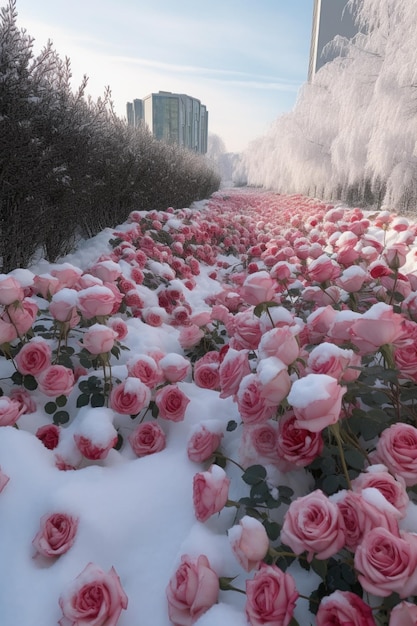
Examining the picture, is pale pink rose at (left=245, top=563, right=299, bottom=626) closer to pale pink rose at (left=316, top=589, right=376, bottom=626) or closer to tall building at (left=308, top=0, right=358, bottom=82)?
pale pink rose at (left=316, top=589, right=376, bottom=626)

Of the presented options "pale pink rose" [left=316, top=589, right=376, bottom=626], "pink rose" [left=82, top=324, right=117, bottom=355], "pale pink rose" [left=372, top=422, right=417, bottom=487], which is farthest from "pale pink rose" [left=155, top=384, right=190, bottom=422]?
"pale pink rose" [left=316, top=589, right=376, bottom=626]

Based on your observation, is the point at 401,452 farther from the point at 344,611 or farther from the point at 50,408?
the point at 50,408

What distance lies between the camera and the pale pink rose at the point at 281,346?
103cm

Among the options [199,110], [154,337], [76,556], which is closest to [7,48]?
[154,337]

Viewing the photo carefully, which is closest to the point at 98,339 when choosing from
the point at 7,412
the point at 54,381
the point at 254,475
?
the point at 54,381

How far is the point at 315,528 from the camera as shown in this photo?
79 cm

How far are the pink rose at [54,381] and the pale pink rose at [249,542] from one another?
3.25 feet

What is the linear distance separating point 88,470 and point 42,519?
0.80ft

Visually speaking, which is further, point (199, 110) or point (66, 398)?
point (199, 110)

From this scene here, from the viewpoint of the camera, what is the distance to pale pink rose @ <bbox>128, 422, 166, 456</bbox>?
59.9 inches

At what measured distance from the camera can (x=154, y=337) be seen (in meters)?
2.64

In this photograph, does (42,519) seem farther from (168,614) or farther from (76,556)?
(168,614)

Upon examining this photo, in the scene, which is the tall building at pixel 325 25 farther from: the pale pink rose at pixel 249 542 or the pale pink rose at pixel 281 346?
the pale pink rose at pixel 249 542

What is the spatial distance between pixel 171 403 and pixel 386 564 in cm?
96
